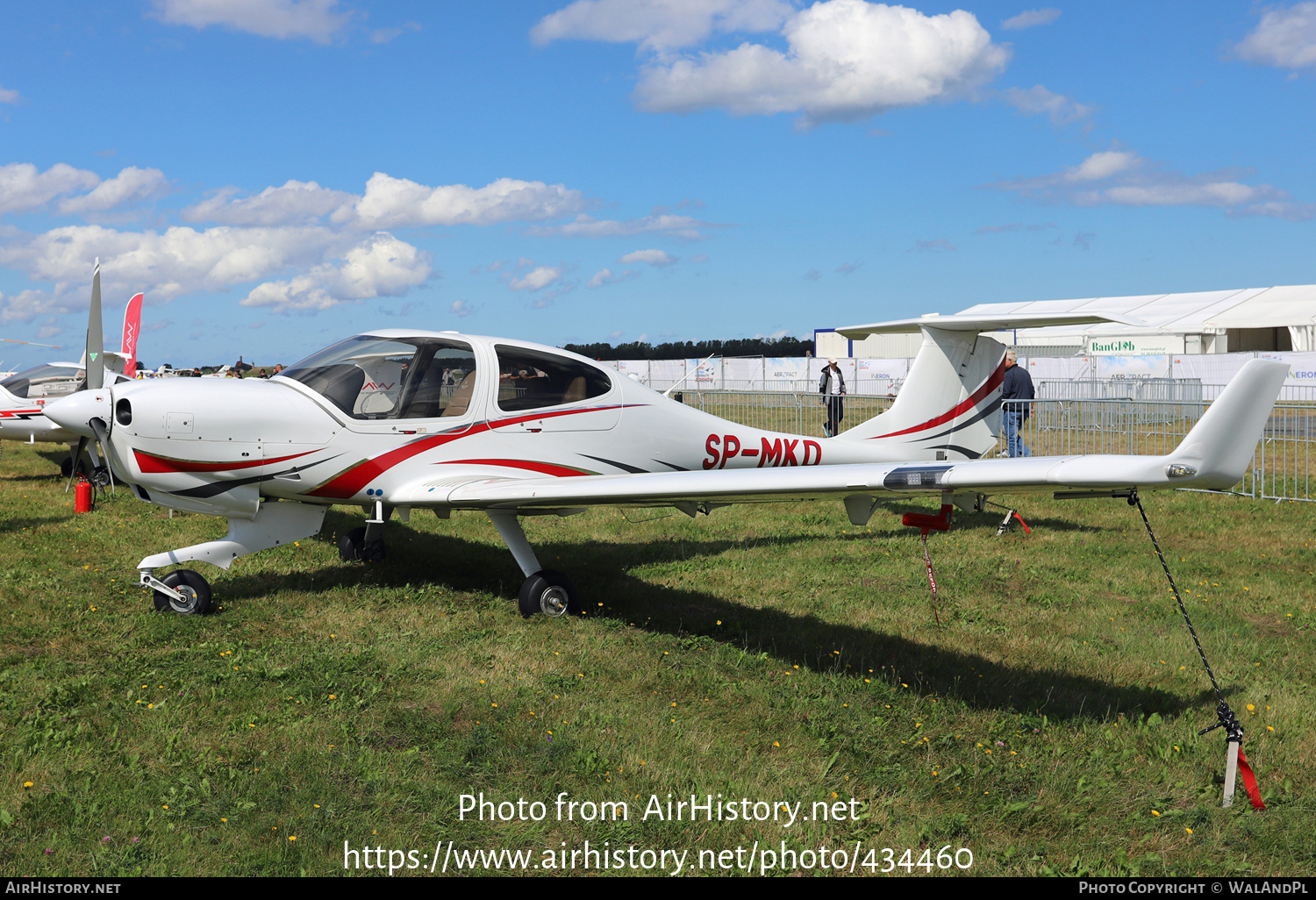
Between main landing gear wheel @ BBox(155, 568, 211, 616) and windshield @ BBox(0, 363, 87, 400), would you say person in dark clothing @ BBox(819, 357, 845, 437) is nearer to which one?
main landing gear wheel @ BBox(155, 568, 211, 616)

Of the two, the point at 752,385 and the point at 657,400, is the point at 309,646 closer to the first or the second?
the point at 657,400

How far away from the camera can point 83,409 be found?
6121 mm

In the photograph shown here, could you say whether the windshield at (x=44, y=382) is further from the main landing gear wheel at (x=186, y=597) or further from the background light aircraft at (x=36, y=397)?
the main landing gear wheel at (x=186, y=597)

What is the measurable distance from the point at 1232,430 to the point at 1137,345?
4847 centimetres

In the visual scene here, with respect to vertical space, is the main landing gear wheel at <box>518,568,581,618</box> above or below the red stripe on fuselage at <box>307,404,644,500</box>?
below

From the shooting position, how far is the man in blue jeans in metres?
12.8

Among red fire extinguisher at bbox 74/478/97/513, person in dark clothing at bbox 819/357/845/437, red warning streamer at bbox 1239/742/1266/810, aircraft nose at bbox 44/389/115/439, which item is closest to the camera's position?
red warning streamer at bbox 1239/742/1266/810

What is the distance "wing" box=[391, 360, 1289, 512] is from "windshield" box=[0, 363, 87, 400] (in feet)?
39.0

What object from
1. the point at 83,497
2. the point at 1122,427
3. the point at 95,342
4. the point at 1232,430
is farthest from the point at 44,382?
the point at 1122,427

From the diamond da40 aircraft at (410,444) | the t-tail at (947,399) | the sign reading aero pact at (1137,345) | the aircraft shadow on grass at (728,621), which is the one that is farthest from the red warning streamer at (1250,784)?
the sign reading aero pact at (1137,345)

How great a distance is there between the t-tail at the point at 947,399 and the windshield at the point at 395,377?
394cm

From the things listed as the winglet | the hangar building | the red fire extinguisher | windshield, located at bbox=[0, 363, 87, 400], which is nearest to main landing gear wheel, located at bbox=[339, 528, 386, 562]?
the red fire extinguisher

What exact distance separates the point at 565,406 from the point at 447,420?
96 cm
